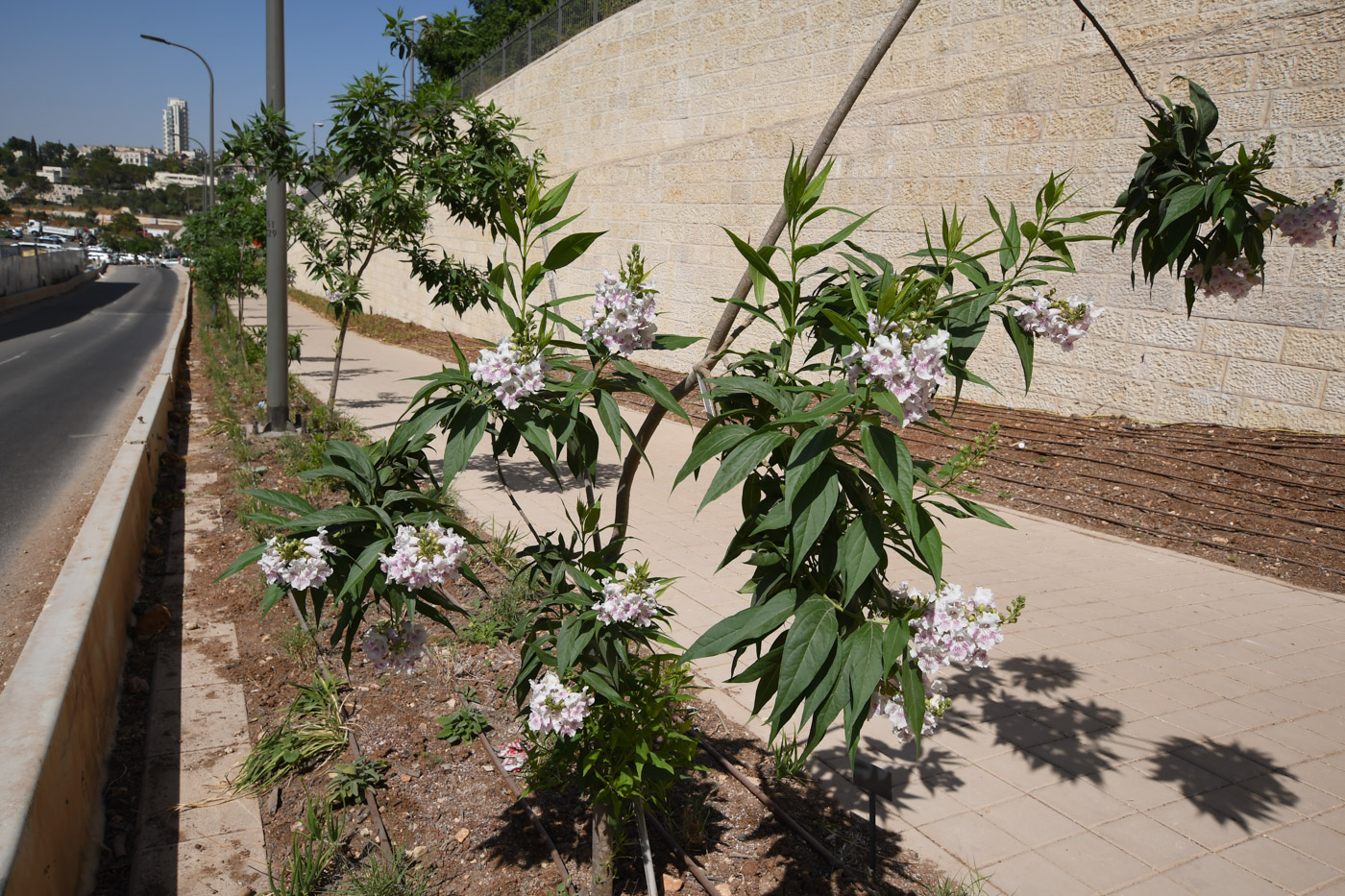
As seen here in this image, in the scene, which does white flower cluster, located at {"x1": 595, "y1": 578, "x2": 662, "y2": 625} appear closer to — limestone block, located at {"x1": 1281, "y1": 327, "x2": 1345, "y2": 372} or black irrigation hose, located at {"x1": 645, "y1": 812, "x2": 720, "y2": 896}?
black irrigation hose, located at {"x1": 645, "y1": 812, "x2": 720, "y2": 896}

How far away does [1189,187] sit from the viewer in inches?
89.3

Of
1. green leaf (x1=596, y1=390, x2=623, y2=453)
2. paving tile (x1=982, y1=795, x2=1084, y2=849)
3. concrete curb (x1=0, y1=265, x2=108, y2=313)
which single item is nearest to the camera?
green leaf (x1=596, y1=390, x2=623, y2=453)

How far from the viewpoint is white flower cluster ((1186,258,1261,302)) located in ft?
7.87

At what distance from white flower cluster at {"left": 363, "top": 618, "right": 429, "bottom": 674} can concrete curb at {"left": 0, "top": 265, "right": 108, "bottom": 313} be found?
3384cm

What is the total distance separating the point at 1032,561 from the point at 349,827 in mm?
4938

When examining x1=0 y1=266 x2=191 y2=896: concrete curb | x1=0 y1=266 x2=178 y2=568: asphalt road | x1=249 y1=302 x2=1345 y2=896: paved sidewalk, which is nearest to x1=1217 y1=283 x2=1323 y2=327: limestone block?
x1=249 y1=302 x2=1345 y2=896: paved sidewalk

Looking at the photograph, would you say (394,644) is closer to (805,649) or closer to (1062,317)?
(805,649)

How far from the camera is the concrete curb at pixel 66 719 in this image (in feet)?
7.89

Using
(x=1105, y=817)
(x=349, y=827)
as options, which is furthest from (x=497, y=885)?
(x=1105, y=817)

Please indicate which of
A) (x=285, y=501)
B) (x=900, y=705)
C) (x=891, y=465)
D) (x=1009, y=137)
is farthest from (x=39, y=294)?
(x=891, y=465)

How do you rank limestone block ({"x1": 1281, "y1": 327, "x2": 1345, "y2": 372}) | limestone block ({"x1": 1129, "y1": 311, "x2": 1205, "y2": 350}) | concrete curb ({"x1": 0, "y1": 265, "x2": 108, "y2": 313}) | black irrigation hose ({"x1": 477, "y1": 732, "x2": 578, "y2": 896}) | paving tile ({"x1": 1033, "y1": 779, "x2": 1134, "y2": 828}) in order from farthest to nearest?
concrete curb ({"x1": 0, "y1": 265, "x2": 108, "y2": 313}) → limestone block ({"x1": 1129, "y1": 311, "x2": 1205, "y2": 350}) → limestone block ({"x1": 1281, "y1": 327, "x2": 1345, "y2": 372}) → paving tile ({"x1": 1033, "y1": 779, "x2": 1134, "y2": 828}) → black irrigation hose ({"x1": 477, "y1": 732, "x2": 578, "y2": 896})

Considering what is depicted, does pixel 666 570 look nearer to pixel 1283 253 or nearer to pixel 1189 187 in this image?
pixel 1189 187

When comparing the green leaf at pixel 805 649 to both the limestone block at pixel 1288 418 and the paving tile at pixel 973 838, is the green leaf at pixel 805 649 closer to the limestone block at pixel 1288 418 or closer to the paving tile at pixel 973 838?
the paving tile at pixel 973 838

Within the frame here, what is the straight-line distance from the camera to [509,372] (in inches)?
79.0
